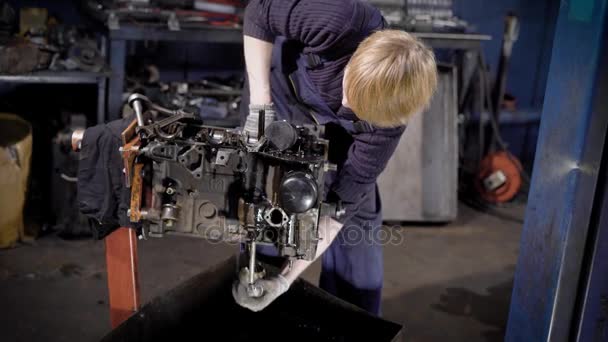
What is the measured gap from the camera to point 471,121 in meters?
3.58

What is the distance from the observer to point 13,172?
8.20 feet

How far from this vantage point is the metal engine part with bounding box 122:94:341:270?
121 centimetres

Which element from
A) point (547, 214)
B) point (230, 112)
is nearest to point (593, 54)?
point (547, 214)

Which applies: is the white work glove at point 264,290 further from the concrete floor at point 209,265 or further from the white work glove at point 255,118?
the concrete floor at point 209,265

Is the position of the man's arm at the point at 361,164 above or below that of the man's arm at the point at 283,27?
below

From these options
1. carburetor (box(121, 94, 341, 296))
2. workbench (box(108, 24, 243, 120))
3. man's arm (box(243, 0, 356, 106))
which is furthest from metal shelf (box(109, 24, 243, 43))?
carburetor (box(121, 94, 341, 296))

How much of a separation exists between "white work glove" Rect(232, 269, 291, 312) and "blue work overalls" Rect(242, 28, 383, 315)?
0.93ft

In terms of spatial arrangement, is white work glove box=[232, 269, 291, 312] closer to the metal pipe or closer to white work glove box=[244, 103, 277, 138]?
Result: the metal pipe

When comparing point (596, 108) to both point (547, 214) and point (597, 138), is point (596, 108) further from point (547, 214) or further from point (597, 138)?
point (547, 214)

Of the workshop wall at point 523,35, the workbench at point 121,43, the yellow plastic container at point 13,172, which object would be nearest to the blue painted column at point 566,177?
the workbench at point 121,43

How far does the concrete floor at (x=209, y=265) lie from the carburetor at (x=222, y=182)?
39.9 inches

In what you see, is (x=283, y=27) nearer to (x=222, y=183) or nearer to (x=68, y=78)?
(x=222, y=183)

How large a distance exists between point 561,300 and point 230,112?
1758 millimetres

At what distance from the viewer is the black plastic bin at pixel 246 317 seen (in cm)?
151
